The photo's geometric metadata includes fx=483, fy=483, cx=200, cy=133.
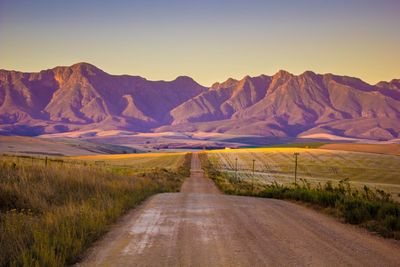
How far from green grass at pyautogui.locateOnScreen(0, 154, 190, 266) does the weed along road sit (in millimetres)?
526

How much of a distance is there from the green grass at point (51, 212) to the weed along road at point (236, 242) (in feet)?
1.72

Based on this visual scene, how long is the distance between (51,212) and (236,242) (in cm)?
551

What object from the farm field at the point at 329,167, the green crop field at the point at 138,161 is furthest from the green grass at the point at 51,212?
the green crop field at the point at 138,161

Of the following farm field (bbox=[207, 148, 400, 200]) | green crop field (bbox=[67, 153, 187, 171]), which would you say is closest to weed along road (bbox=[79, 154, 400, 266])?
farm field (bbox=[207, 148, 400, 200])

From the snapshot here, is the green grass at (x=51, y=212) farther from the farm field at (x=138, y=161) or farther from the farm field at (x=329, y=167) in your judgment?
the farm field at (x=138, y=161)

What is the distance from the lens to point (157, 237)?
11.4 m

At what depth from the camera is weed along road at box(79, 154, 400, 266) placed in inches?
368

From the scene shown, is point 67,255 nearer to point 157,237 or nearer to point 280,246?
point 157,237

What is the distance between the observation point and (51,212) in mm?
13352

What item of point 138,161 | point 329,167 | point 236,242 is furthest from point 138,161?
point 236,242

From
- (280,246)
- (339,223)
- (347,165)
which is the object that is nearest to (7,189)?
(280,246)

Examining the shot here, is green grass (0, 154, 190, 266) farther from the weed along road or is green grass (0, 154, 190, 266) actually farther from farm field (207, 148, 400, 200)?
farm field (207, 148, 400, 200)

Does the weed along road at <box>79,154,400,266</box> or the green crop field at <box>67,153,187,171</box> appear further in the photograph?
the green crop field at <box>67,153,187,171</box>

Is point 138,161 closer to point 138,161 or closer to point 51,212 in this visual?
point 138,161
